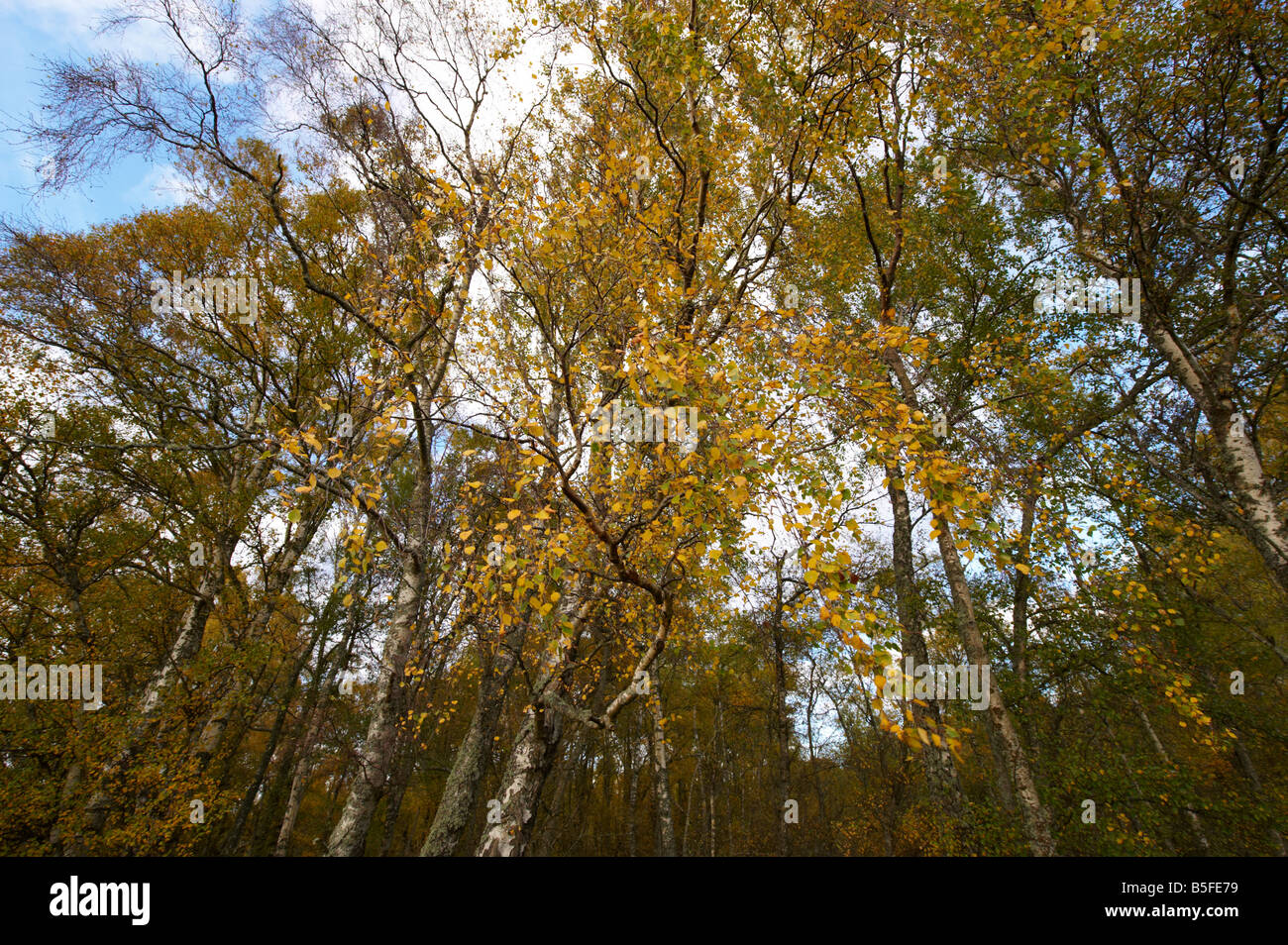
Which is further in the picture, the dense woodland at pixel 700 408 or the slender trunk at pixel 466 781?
the slender trunk at pixel 466 781

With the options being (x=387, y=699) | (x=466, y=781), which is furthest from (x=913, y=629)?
(x=387, y=699)

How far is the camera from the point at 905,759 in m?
15.2

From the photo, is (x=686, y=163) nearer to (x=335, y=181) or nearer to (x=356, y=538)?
(x=356, y=538)

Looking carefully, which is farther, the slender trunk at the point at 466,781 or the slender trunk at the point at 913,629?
the slender trunk at the point at 913,629

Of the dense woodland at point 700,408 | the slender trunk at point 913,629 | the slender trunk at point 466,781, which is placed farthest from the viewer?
the slender trunk at point 913,629

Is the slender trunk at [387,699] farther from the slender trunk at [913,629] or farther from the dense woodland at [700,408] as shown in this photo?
the slender trunk at [913,629]

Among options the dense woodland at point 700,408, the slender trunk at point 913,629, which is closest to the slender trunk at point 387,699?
the dense woodland at point 700,408

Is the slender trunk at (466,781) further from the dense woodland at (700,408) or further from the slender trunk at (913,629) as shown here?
the slender trunk at (913,629)

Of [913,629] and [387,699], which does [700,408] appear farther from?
[913,629]

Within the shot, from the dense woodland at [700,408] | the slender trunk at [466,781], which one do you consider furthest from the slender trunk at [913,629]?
the slender trunk at [466,781]

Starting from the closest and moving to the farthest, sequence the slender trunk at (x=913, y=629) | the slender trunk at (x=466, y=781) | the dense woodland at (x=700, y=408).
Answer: the dense woodland at (x=700, y=408), the slender trunk at (x=466, y=781), the slender trunk at (x=913, y=629)

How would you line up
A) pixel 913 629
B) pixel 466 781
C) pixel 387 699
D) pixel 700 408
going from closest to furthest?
pixel 700 408
pixel 387 699
pixel 466 781
pixel 913 629

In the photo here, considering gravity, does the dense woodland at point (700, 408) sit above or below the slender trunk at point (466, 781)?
above
